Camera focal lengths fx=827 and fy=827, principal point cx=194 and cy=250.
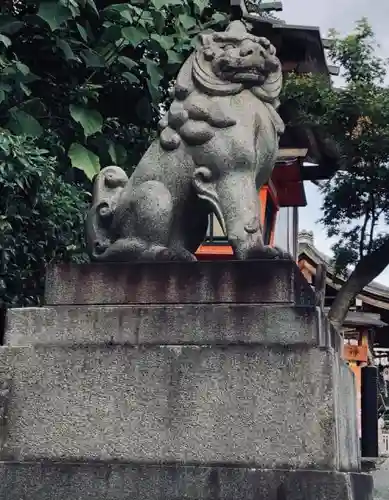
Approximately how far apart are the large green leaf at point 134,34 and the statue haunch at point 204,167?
3.19m

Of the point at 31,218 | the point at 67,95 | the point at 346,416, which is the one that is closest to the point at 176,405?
the point at 346,416

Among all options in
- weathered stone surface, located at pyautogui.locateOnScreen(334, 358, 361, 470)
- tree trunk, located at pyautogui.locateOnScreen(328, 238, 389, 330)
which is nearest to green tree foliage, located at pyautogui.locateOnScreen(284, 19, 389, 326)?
tree trunk, located at pyautogui.locateOnScreen(328, 238, 389, 330)

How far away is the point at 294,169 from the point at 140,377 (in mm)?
12563

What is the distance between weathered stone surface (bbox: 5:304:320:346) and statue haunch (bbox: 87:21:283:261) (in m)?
0.40

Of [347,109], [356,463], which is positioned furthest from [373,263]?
[356,463]

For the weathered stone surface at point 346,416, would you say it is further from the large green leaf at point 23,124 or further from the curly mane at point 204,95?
the large green leaf at point 23,124

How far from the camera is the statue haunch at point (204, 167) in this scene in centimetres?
506

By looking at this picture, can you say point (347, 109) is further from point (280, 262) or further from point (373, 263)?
point (280, 262)

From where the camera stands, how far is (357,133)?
1409 cm

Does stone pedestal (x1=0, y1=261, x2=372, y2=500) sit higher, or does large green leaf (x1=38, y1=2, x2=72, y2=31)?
large green leaf (x1=38, y1=2, x2=72, y2=31)

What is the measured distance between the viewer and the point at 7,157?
7508 mm

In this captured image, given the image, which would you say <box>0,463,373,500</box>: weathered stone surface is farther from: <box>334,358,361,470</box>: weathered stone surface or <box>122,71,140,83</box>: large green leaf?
<box>122,71,140,83</box>: large green leaf

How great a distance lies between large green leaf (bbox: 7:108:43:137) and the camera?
26.4ft

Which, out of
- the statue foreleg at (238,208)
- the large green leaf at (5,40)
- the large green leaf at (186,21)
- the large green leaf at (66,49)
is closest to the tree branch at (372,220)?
the large green leaf at (186,21)
